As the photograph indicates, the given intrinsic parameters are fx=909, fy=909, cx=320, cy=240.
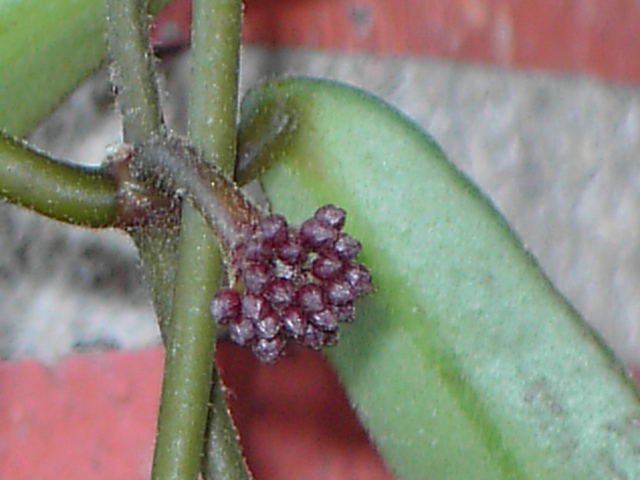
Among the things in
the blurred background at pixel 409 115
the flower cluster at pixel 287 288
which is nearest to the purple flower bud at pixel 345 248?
the flower cluster at pixel 287 288

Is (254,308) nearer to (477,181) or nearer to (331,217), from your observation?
(331,217)

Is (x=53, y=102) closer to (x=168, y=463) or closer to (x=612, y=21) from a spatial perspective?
(x=168, y=463)

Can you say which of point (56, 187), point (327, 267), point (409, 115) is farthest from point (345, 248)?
point (409, 115)

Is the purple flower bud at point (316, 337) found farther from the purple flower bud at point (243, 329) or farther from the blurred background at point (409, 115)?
the blurred background at point (409, 115)

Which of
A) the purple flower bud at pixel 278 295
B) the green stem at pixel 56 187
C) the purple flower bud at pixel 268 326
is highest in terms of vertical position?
the green stem at pixel 56 187

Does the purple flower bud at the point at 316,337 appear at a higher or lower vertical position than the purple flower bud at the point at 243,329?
lower

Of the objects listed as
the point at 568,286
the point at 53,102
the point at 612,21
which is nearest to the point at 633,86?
the point at 612,21

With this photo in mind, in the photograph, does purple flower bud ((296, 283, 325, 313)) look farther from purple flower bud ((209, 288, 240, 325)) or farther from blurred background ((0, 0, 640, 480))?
blurred background ((0, 0, 640, 480))
